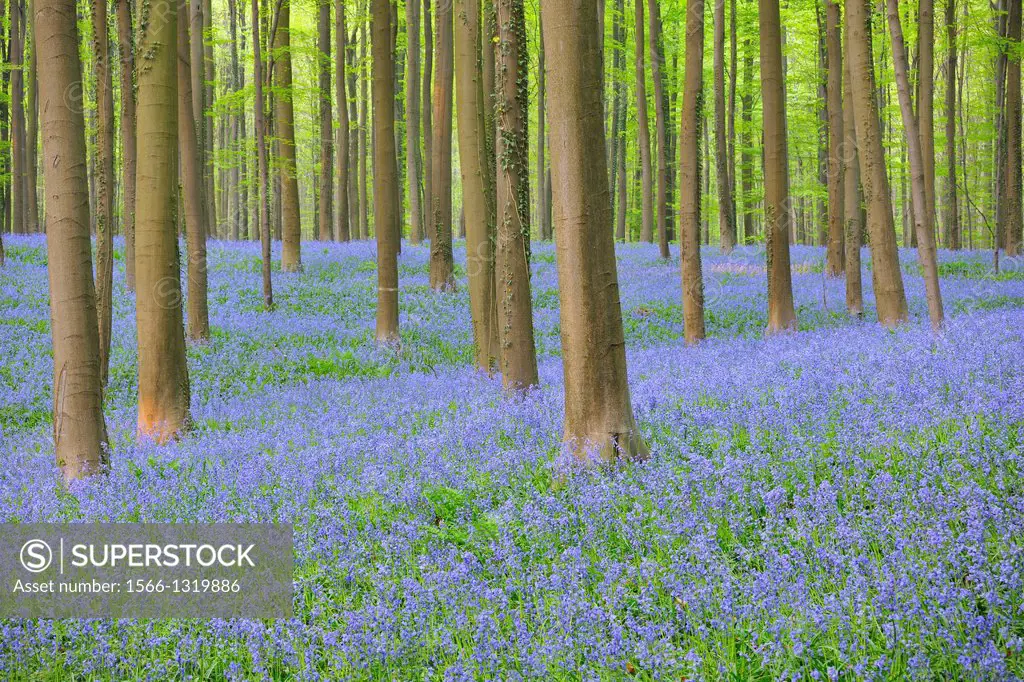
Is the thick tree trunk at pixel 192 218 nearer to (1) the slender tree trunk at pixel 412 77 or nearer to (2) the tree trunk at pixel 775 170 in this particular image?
(1) the slender tree trunk at pixel 412 77

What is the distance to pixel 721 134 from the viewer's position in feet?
81.0

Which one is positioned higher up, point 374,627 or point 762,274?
point 762,274

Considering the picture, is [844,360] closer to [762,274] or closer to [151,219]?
[151,219]

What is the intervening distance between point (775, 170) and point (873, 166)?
1856 mm

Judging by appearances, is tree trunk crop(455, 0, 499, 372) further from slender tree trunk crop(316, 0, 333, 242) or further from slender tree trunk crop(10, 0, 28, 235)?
slender tree trunk crop(10, 0, 28, 235)

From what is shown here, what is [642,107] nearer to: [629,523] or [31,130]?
[31,130]

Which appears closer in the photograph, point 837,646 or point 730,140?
point 837,646

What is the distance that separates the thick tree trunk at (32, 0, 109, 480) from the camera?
268 inches

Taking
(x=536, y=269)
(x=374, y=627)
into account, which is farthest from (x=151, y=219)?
(x=536, y=269)

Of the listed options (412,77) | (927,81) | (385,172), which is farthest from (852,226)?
(412,77)

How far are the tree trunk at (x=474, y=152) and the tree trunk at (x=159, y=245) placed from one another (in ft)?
12.7

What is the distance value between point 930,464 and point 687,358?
6494mm

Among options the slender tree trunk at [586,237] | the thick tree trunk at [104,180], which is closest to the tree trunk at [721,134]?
the thick tree trunk at [104,180]

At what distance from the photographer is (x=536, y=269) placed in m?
25.0
